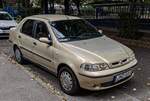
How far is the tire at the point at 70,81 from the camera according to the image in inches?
182

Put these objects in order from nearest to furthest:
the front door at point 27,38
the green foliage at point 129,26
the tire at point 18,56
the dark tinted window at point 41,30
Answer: the dark tinted window at point 41,30 → the front door at point 27,38 → the tire at point 18,56 → the green foliage at point 129,26

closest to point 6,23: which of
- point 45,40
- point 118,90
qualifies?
point 45,40

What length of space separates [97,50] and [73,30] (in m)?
1.11

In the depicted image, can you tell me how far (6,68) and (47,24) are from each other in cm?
208

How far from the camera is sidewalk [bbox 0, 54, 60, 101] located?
4.71 meters

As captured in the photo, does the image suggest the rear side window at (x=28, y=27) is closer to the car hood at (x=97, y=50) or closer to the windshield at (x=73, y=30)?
the windshield at (x=73, y=30)

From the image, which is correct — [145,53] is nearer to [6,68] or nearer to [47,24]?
[47,24]

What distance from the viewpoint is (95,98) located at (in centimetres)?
470

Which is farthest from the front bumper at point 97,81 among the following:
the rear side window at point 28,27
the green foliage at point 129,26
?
the green foliage at point 129,26

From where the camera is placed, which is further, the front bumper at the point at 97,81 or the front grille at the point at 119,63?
the front grille at the point at 119,63

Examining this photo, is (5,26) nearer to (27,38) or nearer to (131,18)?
(27,38)

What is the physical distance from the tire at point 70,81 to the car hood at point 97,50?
16.9 inches

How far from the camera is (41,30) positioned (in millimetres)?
5785

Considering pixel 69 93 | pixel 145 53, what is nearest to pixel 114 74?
pixel 69 93
